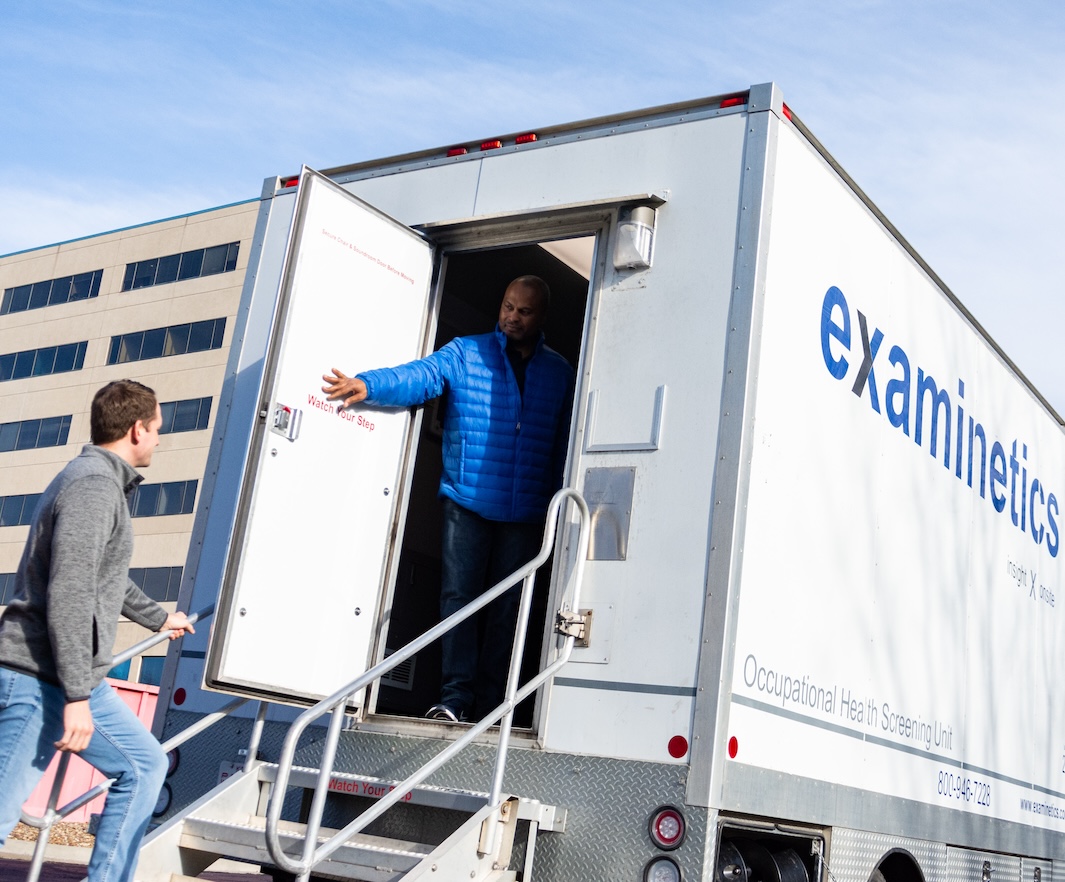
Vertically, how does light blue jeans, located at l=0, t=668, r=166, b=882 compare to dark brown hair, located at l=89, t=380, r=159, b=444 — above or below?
below

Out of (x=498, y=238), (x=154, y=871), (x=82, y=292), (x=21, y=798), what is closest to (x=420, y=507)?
(x=498, y=238)

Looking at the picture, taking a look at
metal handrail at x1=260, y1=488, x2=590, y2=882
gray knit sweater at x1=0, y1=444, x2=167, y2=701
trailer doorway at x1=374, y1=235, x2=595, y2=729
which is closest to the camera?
gray knit sweater at x1=0, y1=444, x2=167, y2=701

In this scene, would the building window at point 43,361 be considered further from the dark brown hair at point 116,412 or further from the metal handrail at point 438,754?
the dark brown hair at point 116,412

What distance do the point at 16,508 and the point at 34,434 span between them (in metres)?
2.69

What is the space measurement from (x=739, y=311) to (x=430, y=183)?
5.33ft

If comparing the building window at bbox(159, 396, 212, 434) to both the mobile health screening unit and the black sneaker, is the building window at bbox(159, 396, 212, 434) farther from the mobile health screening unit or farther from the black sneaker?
the black sneaker

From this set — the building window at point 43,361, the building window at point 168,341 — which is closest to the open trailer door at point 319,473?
the building window at point 168,341

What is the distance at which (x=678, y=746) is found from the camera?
3.97 m

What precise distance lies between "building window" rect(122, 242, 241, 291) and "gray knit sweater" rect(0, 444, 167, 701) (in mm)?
38580

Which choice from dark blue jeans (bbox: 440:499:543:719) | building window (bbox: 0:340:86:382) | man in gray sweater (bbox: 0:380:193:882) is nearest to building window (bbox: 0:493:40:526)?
building window (bbox: 0:340:86:382)

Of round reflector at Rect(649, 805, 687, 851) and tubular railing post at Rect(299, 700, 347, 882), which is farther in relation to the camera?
round reflector at Rect(649, 805, 687, 851)

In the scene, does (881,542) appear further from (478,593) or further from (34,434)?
(34,434)

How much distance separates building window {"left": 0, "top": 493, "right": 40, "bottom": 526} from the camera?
43.9 meters

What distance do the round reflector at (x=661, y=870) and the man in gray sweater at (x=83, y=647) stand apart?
4.97 ft
